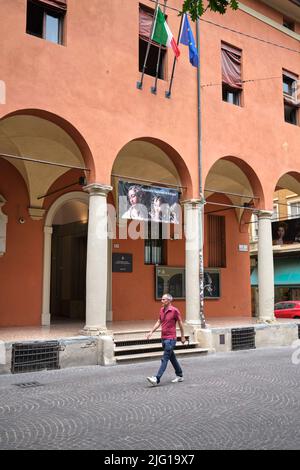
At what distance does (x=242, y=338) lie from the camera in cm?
1359

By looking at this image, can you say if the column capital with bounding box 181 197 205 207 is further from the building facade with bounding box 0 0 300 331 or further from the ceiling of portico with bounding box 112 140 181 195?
the ceiling of portico with bounding box 112 140 181 195

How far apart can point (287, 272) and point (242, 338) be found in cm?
1791

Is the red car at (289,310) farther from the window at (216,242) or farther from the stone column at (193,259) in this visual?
the stone column at (193,259)

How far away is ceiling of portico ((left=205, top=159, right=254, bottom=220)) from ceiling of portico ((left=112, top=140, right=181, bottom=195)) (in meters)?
1.61

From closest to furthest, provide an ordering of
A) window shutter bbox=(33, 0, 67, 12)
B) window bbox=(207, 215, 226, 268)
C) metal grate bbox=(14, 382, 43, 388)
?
1. metal grate bbox=(14, 382, 43, 388)
2. window shutter bbox=(33, 0, 67, 12)
3. window bbox=(207, 215, 226, 268)

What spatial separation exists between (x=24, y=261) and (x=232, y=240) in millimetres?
9403

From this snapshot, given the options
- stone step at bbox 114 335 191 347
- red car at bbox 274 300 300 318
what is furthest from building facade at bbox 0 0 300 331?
red car at bbox 274 300 300 318

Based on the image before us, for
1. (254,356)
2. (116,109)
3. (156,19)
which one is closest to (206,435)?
(254,356)

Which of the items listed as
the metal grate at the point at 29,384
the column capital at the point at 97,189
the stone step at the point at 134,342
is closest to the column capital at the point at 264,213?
the stone step at the point at 134,342

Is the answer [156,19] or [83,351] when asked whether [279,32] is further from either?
[83,351]

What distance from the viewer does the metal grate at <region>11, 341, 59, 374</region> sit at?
9467 millimetres

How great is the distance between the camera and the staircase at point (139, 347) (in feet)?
35.7

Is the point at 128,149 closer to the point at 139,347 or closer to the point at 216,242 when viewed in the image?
the point at 139,347

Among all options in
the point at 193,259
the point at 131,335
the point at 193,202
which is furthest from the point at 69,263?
the point at 193,202
